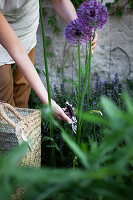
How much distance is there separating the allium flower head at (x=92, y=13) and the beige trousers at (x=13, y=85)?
0.82 metres

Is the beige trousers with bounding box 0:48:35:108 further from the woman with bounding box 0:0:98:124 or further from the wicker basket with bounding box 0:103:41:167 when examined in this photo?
the wicker basket with bounding box 0:103:41:167

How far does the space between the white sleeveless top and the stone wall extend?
2.25ft

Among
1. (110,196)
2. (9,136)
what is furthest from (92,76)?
(110,196)

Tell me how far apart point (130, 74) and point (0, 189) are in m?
2.42

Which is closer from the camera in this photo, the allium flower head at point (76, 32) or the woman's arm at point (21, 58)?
the allium flower head at point (76, 32)

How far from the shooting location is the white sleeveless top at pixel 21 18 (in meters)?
1.53

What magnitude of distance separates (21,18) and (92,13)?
945 mm

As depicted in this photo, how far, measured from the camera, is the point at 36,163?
3.90 feet

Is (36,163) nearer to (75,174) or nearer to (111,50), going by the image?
(75,174)

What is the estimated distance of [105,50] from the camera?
257cm

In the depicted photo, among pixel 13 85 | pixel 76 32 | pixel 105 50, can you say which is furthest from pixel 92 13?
pixel 105 50

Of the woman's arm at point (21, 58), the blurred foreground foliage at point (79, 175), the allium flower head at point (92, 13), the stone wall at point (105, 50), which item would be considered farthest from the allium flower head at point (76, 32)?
the stone wall at point (105, 50)

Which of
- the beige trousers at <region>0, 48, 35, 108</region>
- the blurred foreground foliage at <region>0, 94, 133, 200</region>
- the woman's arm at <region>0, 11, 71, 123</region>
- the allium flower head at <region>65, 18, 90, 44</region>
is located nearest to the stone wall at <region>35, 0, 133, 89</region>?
the beige trousers at <region>0, 48, 35, 108</region>

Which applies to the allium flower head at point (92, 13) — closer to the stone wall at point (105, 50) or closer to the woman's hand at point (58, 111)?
the woman's hand at point (58, 111)
